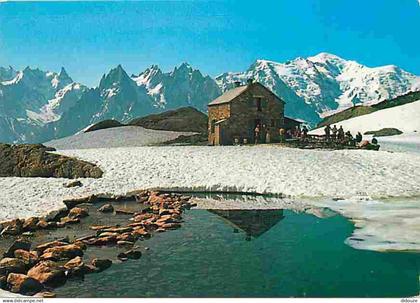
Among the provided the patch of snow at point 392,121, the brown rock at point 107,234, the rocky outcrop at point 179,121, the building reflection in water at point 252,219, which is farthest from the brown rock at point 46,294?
the patch of snow at point 392,121

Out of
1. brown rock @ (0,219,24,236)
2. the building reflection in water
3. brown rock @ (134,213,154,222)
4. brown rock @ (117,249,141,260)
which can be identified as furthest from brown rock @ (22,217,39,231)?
the building reflection in water

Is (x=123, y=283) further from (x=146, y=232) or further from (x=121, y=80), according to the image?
(x=121, y=80)

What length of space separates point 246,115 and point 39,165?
57.4ft

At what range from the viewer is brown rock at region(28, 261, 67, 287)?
9.42 m

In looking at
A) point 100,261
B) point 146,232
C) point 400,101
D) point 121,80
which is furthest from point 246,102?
point 121,80

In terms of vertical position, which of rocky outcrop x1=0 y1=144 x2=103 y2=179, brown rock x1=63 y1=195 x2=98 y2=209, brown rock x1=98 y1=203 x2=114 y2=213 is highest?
rocky outcrop x1=0 y1=144 x2=103 y2=179

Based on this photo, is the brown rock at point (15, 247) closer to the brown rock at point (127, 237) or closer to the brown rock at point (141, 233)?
the brown rock at point (127, 237)

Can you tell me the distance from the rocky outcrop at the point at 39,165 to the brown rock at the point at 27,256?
11643 mm

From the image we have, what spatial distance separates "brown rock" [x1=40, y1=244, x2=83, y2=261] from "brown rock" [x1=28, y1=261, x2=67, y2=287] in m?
0.72

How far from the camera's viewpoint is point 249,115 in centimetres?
3644

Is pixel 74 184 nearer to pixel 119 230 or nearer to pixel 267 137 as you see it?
pixel 119 230

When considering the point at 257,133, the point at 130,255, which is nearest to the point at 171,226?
the point at 130,255

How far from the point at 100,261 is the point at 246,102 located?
1076 inches

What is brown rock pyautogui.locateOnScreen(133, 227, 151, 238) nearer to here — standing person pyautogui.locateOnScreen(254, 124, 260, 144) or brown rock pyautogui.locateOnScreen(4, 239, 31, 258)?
brown rock pyautogui.locateOnScreen(4, 239, 31, 258)
